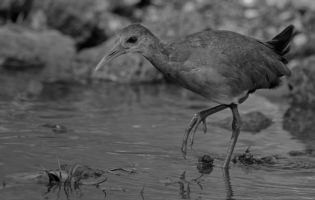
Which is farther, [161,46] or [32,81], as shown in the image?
[32,81]

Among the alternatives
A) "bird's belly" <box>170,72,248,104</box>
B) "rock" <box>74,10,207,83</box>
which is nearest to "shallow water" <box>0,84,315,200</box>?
"bird's belly" <box>170,72,248,104</box>

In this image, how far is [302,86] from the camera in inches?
428

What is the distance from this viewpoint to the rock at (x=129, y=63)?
1220 cm

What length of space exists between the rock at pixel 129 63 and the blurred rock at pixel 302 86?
2365mm

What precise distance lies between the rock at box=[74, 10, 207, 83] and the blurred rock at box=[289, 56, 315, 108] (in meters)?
2.37

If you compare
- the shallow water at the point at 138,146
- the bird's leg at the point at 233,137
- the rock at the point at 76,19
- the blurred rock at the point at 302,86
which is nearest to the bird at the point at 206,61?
the bird's leg at the point at 233,137

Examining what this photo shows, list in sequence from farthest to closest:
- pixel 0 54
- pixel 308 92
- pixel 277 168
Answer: pixel 0 54 < pixel 308 92 < pixel 277 168

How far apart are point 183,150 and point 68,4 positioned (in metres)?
7.15

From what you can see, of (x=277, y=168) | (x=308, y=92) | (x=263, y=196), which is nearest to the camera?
(x=263, y=196)

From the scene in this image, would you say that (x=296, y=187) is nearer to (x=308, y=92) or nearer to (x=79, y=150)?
(x=79, y=150)

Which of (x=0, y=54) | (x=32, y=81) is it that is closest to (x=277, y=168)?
(x=32, y=81)

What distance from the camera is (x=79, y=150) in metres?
7.64

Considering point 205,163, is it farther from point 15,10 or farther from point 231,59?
point 15,10

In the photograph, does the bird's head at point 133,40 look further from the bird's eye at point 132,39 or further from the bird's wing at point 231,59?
the bird's wing at point 231,59
